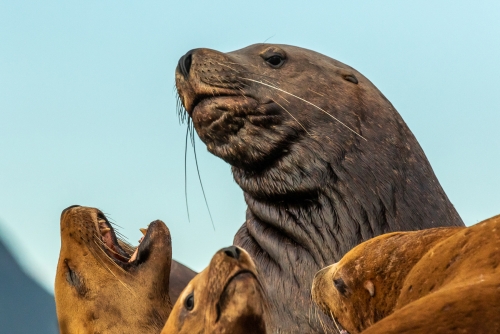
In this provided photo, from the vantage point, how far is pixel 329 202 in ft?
19.0

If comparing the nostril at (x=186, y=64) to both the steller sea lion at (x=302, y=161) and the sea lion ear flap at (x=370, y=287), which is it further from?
the sea lion ear flap at (x=370, y=287)

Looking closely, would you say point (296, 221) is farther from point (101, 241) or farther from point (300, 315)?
point (101, 241)

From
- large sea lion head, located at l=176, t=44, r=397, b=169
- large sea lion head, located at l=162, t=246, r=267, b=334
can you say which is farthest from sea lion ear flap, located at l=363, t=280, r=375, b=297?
large sea lion head, located at l=176, t=44, r=397, b=169

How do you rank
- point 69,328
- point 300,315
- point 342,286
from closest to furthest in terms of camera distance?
point 342,286 → point 69,328 → point 300,315

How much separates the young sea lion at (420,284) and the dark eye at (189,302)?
74cm

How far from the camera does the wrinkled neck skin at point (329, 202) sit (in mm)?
5656

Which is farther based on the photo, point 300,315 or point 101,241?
point 300,315

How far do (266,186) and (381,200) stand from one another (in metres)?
0.72

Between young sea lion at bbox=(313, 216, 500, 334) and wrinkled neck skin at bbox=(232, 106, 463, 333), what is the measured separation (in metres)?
1.03

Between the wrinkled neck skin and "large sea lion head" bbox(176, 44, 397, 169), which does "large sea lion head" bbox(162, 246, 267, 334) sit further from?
"large sea lion head" bbox(176, 44, 397, 169)

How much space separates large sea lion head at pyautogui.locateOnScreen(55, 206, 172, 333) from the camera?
475 cm

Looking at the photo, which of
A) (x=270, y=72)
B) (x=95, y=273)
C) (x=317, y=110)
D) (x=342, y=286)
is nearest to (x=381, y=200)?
(x=317, y=110)

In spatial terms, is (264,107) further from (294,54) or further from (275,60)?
(294,54)

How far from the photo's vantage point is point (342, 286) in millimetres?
4387
